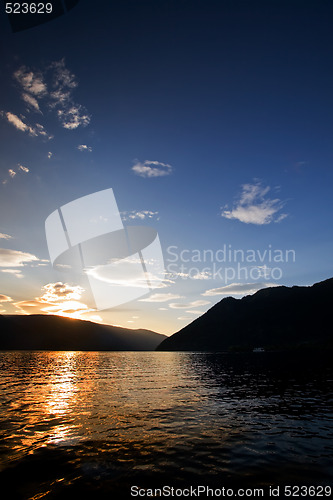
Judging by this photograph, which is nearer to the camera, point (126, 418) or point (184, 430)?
point (184, 430)

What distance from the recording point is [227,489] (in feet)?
35.3

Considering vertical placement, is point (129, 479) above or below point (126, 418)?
above

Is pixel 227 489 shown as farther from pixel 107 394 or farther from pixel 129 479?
pixel 107 394

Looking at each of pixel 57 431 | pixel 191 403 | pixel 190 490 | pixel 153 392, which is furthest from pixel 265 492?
pixel 153 392

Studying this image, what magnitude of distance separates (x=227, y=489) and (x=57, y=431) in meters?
13.8

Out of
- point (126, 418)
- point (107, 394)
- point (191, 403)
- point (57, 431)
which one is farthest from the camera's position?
point (107, 394)

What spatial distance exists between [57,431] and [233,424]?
556 inches

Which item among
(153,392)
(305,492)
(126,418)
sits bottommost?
(153,392)

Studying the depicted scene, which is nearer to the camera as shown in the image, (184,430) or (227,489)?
(227,489)

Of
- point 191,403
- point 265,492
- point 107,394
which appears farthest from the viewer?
point 107,394

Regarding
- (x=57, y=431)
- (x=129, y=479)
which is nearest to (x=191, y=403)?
(x=57, y=431)

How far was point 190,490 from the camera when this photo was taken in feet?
35.1

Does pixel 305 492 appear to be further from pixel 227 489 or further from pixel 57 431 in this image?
pixel 57 431

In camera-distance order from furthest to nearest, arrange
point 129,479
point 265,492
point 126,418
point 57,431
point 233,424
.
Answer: point 126,418, point 233,424, point 57,431, point 129,479, point 265,492
